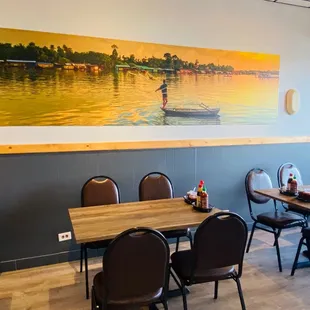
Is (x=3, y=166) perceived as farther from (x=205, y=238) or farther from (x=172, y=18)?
(x=172, y=18)

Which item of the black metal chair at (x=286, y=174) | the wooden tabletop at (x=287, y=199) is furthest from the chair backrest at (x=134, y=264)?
the black metal chair at (x=286, y=174)

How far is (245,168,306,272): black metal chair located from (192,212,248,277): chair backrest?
128cm

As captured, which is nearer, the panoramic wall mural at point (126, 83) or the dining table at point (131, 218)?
the dining table at point (131, 218)

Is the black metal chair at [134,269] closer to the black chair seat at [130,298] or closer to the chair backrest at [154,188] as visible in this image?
the black chair seat at [130,298]

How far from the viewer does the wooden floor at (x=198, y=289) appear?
2607 mm

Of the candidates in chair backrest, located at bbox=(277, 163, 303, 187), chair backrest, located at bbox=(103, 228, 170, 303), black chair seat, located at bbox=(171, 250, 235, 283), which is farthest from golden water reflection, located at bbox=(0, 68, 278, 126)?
chair backrest, located at bbox=(103, 228, 170, 303)

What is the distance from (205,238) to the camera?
2090 mm

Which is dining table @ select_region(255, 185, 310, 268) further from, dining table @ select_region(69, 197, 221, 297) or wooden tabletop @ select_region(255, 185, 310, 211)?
dining table @ select_region(69, 197, 221, 297)

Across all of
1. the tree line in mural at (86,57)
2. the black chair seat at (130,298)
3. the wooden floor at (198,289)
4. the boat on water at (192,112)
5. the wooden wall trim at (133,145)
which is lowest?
the wooden floor at (198,289)

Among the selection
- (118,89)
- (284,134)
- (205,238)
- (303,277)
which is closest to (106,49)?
(118,89)

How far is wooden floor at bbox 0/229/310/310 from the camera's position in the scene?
2607 mm

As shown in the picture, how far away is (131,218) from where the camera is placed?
8.16ft

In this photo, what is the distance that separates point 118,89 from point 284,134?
2365 millimetres

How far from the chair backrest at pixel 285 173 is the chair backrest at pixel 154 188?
60.7 inches
